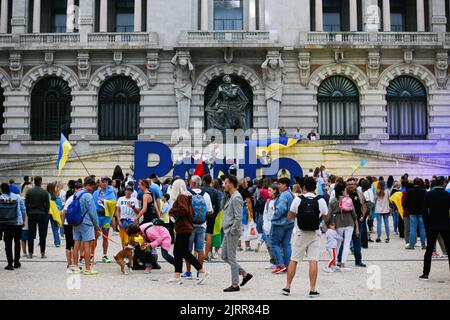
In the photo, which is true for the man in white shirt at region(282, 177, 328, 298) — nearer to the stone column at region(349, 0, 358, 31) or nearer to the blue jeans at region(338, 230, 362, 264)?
the blue jeans at region(338, 230, 362, 264)

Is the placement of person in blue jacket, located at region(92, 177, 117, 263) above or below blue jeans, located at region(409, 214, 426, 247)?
above

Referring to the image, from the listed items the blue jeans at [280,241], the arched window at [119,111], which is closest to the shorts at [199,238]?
the blue jeans at [280,241]

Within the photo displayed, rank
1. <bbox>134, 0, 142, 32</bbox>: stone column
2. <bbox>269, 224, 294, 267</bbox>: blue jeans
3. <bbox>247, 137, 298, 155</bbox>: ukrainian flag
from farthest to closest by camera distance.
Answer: <bbox>134, 0, 142, 32</bbox>: stone column → <bbox>247, 137, 298, 155</bbox>: ukrainian flag → <bbox>269, 224, 294, 267</bbox>: blue jeans

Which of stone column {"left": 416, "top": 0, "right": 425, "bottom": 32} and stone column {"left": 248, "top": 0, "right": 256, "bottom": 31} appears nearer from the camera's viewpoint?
stone column {"left": 248, "top": 0, "right": 256, "bottom": 31}

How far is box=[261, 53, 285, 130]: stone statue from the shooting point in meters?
34.9

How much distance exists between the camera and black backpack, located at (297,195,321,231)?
1059 centimetres

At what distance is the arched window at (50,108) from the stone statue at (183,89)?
6874 mm

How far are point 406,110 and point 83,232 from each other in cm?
2770

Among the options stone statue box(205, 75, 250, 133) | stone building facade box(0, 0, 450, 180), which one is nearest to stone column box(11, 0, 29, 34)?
stone building facade box(0, 0, 450, 180)

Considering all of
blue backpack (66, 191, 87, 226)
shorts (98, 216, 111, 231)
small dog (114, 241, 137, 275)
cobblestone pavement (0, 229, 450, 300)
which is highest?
blue backpack (66, 191, 87, 226)

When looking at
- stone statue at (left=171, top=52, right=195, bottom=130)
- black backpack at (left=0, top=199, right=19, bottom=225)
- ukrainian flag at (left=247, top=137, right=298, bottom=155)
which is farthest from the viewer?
stone statue at (left=171, top=52, right=195, bottom=130)

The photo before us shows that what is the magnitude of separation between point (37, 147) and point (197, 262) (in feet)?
85.4

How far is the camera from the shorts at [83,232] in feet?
42.9

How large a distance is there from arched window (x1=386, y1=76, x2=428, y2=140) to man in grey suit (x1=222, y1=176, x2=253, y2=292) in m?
26.7
